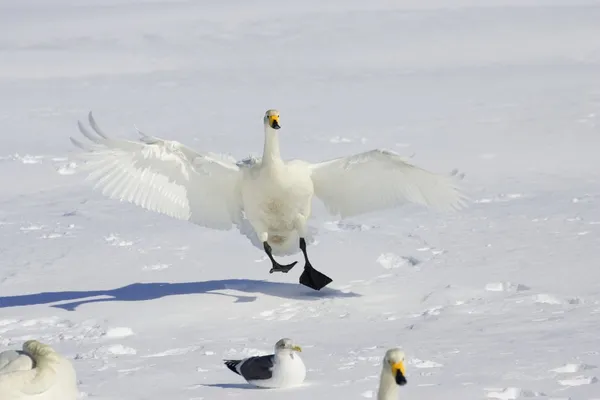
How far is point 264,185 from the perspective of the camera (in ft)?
28.1

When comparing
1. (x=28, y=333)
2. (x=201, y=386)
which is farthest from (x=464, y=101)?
(x=201, y=386)

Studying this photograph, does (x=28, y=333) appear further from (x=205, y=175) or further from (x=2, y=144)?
(x=2, y=144)

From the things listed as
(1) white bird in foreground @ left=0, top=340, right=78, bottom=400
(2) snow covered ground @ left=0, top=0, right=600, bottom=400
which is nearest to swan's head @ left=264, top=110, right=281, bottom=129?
(2) snow covered ground @ left=0, top=0, right=600, bottom=400

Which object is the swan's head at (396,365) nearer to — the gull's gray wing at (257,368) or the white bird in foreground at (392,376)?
the white bird in foreground at (392,376)

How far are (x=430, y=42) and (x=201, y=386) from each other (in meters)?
17.3

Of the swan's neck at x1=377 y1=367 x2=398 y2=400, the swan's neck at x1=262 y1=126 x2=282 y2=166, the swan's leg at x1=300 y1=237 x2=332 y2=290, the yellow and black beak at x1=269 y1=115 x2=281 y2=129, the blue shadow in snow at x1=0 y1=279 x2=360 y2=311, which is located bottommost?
the blue shadow in snow at x1=0 y1=279 x2=360 y2=311

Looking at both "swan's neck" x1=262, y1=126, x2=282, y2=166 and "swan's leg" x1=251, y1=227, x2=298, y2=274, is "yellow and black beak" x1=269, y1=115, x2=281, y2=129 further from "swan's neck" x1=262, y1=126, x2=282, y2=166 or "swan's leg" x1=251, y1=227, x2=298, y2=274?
"swan's leg" x1=251, y1=227, x2=298, y2=274

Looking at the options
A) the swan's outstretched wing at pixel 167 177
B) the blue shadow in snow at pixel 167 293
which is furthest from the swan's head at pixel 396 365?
the swan's outstretched wing at pixel 167 177

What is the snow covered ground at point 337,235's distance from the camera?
6469mm

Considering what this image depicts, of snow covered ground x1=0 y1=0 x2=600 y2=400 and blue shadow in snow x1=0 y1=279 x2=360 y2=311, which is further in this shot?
blue shadow in snow x1=0 y1=279 x2=360 y2=311

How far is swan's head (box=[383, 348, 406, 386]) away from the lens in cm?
456

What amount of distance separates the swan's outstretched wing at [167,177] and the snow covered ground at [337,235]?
0.45 metres

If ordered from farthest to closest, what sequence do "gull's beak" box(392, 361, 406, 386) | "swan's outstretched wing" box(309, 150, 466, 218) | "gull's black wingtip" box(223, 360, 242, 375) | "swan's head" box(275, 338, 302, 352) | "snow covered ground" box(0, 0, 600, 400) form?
"swan's outstretched wing" box(309, 150, 466, 218), "snow covered ground" box(0, 0, 600, 400), "gull's black wingtip" box(223, 360, 242, 375), "swan's head" box(275, 338, 302, 352), "gull's beak" box(392, 361, 406, 386)

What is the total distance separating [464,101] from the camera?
53.3 ft
